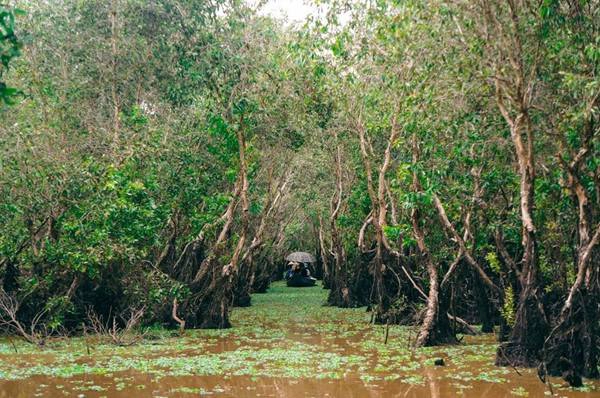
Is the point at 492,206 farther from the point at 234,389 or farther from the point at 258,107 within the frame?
the point at 234,389

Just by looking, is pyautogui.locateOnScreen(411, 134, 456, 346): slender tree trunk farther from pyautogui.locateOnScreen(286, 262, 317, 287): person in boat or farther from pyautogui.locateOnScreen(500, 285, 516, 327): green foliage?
pyautogui.locateOnScreen(286, 262, 317, 287): person in boat

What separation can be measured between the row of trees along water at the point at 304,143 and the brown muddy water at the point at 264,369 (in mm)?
670

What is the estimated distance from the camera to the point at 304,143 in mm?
22703

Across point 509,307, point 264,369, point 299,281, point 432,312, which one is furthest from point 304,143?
point 299,281

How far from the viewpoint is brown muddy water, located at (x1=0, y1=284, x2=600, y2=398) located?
10359 millimetres

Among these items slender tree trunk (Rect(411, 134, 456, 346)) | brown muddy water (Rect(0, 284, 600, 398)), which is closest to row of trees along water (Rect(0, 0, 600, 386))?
slender tree trunk (Rect(411, 134, 456, 346))

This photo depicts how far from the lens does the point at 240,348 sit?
15.0m

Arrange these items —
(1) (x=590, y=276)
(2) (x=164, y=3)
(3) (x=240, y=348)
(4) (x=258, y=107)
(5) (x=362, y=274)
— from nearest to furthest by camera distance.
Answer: (1) (x=590, y=276)
(3) (x=240, y=348)
(2) (x=164, y=3)
(4) (x=258, y=107)
(5) (x=362, y=274)

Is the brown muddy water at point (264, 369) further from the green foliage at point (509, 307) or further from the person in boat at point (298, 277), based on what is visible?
the person in boat at point (298, 277)

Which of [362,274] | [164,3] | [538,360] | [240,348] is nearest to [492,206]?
[538,360]

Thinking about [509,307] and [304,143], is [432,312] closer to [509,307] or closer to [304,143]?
[509,307]

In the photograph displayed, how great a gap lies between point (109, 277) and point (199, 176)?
408 cm

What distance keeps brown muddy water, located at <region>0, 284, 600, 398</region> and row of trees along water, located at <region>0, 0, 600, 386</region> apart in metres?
0.67

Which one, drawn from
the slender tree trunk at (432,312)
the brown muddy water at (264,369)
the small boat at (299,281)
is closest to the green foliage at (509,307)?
the brown muddy water at (264,369)
